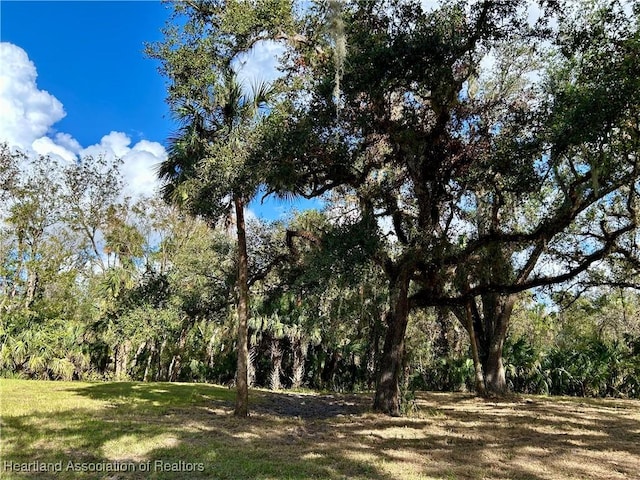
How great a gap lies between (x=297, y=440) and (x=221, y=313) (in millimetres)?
4366

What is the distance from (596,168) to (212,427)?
7.83 metres

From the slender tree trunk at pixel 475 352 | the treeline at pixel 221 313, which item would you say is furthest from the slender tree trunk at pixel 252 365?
the slender tree trunk at pixel 475 352

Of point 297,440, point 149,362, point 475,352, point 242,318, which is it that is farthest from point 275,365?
point 297,440

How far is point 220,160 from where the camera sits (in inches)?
321

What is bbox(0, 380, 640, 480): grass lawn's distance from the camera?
5.59 metres

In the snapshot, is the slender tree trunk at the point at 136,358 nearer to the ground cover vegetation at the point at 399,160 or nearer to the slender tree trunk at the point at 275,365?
the slender tree trunk at the point at 275,365

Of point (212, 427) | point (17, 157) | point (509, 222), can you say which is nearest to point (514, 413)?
point (509, 222)

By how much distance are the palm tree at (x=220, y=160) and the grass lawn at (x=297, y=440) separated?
1977 millimetres

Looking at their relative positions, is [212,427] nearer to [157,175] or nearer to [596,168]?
[157,175]

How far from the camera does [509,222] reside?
40.8 feet

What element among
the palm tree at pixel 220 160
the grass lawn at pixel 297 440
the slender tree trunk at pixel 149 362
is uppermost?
the palm tree at pixel 220 160

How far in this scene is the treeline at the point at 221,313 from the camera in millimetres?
10609

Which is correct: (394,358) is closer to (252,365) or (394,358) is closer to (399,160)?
(399,160)

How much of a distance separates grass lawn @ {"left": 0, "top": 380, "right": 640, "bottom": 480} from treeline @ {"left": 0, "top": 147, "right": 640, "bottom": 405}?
1817mm
